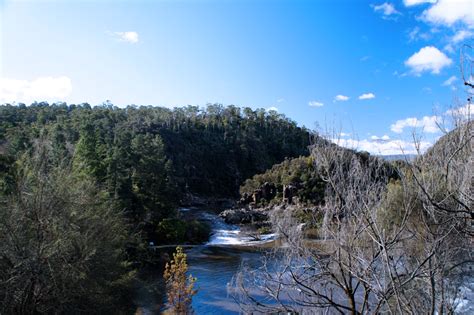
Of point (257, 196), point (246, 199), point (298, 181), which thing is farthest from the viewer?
point (246, 199)

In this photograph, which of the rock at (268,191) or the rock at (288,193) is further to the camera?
the rock at (268,191)

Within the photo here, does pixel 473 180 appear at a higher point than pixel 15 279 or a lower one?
higher

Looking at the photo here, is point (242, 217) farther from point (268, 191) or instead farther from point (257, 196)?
point (257, 196)

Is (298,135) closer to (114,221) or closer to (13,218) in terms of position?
(114,221)

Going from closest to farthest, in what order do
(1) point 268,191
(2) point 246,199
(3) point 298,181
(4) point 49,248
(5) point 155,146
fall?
(4) point 49,248 → (5) point 155,146 → (3) point 298,181 → (1) point 268,191 → (2) point 246,199

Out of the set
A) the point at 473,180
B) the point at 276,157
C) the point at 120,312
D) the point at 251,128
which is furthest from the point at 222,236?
the point at 251,128

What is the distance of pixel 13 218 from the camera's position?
11.5 metres

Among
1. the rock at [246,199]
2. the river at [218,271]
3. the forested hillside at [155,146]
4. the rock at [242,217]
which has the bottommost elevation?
the river at [218,271]

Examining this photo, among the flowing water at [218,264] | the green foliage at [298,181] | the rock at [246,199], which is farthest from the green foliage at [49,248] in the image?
the rock at [246,199]

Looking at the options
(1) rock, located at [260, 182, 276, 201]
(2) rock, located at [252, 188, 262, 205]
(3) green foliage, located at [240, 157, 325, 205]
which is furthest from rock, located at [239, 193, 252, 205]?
(1) rock, located at [260, 182, 276, 201]

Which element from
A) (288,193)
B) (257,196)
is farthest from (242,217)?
(257,196)

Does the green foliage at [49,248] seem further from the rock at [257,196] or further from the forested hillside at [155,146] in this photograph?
the rock at [257,196]

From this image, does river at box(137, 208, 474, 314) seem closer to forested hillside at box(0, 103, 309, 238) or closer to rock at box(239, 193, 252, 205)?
forested hillside at box(0, 103, 309, 238)

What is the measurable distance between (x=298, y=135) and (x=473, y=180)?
98115 millimetres
